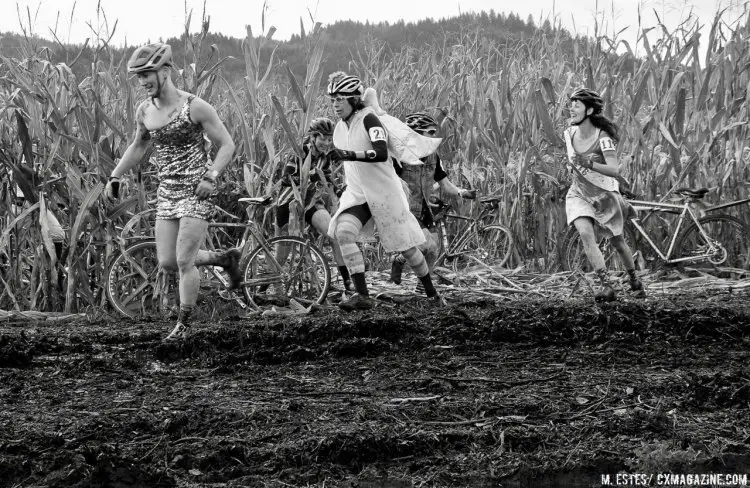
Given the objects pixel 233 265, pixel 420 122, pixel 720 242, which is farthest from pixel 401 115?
pixel 233 265

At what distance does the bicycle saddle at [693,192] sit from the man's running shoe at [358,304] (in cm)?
306

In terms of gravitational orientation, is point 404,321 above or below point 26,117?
below

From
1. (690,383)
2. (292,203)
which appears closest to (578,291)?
(292,203)

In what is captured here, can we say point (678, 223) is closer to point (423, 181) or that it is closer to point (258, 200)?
point (423, 181)

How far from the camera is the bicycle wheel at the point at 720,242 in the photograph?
29.1 feet

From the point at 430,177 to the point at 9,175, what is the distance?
2.92 meters

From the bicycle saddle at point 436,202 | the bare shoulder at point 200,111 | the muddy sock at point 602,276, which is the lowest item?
the muddy sock at point 602,276

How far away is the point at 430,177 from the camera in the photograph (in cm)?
786

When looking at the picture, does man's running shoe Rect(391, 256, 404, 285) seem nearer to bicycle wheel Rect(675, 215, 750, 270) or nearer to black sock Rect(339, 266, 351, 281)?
black sock Rect(339, 266, 351, 281)

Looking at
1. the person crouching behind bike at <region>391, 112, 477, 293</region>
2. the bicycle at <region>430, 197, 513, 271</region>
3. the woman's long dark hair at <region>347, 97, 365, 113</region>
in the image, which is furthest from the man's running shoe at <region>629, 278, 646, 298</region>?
the woman's long dark hair at <region>347, 97, 365, 113</region>

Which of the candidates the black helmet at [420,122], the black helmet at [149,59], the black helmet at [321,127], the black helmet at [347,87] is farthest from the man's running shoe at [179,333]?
the black helmet at [420,122]

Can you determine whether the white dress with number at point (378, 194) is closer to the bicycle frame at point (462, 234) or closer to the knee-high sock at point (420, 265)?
the knee-high sock at point (420, 265)

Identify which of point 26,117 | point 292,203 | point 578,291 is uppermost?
point 26,117

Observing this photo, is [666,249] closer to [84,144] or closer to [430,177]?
[430,177]
